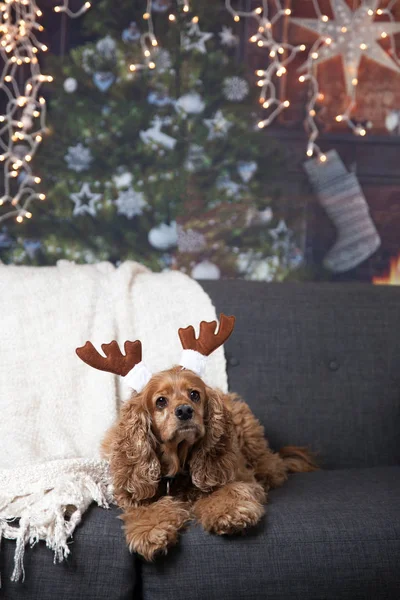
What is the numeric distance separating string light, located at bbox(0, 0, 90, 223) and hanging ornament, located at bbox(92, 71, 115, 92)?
21 cm

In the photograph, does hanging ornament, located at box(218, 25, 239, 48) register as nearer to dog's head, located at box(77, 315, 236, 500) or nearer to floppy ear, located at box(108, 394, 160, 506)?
dog's head, located at box(77, 315, 236, 500)

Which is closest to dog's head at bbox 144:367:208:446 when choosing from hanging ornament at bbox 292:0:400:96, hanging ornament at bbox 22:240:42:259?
hanging ornament at bbox 22:240:42:259

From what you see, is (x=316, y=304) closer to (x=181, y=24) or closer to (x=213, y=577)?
(x=213, y=577)

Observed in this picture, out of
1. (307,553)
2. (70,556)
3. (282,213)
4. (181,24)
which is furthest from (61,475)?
(181,24)

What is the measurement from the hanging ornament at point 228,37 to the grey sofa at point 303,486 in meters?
1.33

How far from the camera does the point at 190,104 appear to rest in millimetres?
3404

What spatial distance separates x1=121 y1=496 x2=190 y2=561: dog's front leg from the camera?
5.47 feet

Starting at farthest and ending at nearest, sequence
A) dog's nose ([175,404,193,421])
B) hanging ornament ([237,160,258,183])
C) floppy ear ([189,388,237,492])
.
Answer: hanging ornament ([237,160,258,183]) → floppy ear ([189,388,237,492]) → dog's nose ([175,404,193,421])

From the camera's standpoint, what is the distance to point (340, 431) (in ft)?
8.35

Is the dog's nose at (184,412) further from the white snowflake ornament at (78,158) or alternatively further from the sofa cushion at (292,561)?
the white snowflake ornament at (78,158)

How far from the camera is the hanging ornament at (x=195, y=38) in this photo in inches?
134

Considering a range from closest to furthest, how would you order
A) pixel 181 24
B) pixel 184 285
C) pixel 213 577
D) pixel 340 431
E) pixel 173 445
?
pixel 213 577
pixel 173 445
pixel 340 431
pixel 184 285
pixel 181 24

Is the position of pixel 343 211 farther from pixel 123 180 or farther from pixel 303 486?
pixel 303 486

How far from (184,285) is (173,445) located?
95 centimetres
